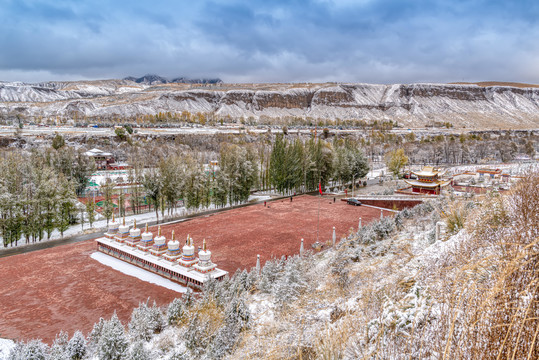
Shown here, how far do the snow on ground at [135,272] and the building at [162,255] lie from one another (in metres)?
0.23

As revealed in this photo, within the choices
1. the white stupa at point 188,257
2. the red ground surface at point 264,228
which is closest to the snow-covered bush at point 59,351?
the white stupa at point 188,257

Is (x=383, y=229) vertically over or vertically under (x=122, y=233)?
over

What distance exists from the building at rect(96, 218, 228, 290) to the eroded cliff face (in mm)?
129786

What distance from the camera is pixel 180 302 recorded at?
10.6m

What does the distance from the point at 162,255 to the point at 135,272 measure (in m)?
1.48

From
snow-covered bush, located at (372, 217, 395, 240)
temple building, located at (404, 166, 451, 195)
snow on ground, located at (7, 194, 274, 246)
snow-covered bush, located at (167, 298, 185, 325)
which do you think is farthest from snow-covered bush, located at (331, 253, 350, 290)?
temple building, located at (404, 166, 451, 195)

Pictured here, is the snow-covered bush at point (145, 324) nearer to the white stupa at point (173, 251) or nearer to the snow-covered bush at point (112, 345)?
the snow-covered bush at point (112, 345)

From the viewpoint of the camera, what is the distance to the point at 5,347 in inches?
384

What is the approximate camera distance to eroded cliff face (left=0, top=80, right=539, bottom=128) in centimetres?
14738

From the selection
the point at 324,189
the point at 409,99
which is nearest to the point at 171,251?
the point at 324,189

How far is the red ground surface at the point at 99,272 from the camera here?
11.8 m

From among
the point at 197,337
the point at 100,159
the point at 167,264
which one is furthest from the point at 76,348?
the point at 100,159

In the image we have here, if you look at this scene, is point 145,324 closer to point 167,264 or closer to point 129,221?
point 167,264

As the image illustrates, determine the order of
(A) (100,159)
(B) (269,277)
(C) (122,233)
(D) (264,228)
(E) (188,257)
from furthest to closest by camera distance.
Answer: (A) (100,159)
(D) (264,228)
(C) (122,233)
(E) (188,257)
(B) (269,277)
